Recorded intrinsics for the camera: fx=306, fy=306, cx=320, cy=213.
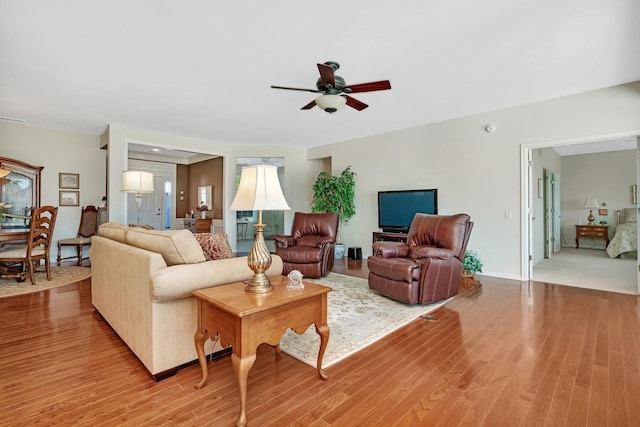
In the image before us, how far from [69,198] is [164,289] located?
584 centimetres

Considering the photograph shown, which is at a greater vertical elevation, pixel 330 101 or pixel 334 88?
pixel 334 88

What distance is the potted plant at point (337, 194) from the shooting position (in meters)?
6.32

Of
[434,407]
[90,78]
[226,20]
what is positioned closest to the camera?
[434,407]

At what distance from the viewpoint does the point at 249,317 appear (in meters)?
1.51

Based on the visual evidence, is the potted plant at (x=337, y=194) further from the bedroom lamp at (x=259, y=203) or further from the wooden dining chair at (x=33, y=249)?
the bedroom lamp at (x=259, y=203)

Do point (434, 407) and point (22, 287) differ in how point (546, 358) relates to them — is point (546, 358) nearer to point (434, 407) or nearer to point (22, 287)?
point (434, 407)

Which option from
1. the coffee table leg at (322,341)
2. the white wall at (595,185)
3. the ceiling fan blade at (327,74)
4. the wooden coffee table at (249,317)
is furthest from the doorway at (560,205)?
the wooden coffee table at (249,317)

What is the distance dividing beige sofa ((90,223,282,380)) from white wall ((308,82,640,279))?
12.7 feet

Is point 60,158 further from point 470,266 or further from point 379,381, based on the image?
point 470,266

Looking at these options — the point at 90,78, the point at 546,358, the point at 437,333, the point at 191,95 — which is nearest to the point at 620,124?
the point at 546,358

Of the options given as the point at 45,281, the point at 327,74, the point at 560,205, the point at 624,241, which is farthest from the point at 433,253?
the point at 560,205

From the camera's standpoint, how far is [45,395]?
5.76 ft

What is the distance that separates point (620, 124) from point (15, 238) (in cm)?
783

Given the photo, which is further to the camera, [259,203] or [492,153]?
[492,153]
